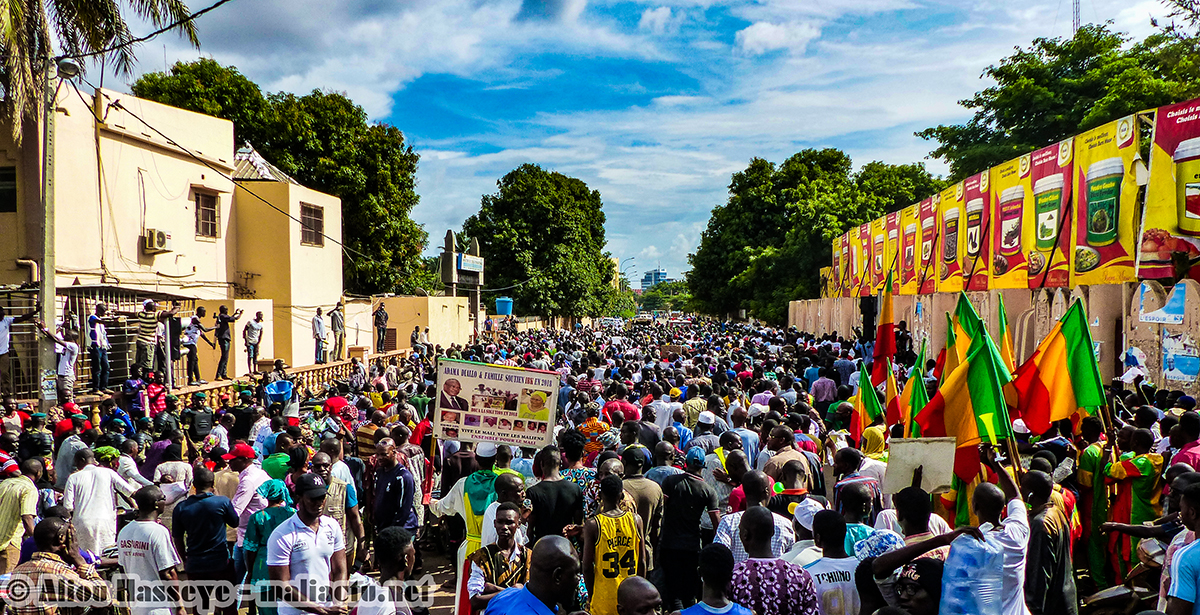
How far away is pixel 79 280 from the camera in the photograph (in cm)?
1645

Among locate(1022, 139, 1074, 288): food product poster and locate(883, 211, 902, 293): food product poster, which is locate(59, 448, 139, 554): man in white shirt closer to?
locate(1022, 139, 1074, 288): food product poster

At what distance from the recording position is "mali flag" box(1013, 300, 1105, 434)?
6742mm

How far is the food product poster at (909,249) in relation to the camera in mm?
25594

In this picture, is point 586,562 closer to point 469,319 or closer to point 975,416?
point 975,416

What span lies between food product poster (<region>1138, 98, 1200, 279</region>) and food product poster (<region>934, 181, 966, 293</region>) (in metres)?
8.31

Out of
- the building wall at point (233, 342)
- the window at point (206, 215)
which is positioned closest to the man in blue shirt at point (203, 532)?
the building wall at point (233, 342)

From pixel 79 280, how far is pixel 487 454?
530 inches

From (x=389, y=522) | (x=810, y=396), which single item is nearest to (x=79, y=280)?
(x=389, y=522)

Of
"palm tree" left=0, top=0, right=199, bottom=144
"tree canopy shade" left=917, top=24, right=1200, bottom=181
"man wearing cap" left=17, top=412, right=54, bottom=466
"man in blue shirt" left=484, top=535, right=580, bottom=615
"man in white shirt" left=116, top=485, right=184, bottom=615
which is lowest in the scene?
"man in white shirt" left=116, top=485, right=184, bottom=615

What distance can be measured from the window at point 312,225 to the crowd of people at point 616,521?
15392mm

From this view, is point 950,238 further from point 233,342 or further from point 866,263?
point 233,342

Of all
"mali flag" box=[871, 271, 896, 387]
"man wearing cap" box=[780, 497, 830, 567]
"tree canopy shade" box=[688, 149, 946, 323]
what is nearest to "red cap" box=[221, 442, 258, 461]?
"man wearing cap" box=[780, 497, 830, 567]

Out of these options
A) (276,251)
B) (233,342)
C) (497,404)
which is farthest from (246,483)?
(276,251)

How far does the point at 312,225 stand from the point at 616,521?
71.4 ft
